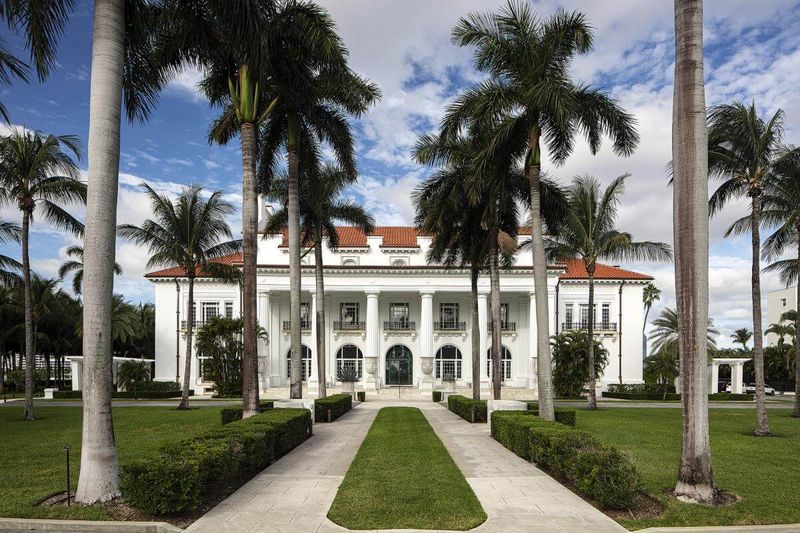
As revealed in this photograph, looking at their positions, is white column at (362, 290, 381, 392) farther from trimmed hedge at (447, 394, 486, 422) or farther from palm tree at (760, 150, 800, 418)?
palm tree at (760, 150, 800, 418)

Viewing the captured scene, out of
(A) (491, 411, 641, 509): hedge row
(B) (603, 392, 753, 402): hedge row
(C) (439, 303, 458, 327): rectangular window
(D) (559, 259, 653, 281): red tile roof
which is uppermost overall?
(D) (559, 259, 653, 281): red tile roof

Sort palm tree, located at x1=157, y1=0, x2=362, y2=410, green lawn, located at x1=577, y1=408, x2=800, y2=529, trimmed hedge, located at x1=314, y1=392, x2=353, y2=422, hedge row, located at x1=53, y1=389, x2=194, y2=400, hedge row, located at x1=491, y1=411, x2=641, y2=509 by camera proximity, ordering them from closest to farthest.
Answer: green lawn, located at x1=577, y1=408, x2=800, y2=529
hedge row, located at x1=491, y1=411, x2=641, y2=509
palm tree, located at x1=157, y1=0, x2=362, y2=410
trimmed hedge, located at x1=314, y1=392, x2=353, y2=422
hedge row, located at x1=53, y1=389, x2=194, y2=400

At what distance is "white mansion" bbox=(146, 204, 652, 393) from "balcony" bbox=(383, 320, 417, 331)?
0.28ft

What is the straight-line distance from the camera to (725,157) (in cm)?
1788

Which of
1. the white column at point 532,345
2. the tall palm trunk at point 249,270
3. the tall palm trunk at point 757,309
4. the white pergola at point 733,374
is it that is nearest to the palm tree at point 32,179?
the tall palm trunk at point 249,270

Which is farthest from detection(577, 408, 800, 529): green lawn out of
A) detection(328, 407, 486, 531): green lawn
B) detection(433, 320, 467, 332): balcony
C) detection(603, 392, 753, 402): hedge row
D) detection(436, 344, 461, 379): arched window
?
detection(433, 320, 467, 332): balcony

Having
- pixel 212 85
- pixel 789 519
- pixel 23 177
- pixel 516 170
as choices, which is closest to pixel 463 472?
pixel 789 519

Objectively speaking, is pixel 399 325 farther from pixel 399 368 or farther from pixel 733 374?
pixel 733 374

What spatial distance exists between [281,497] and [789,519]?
7353mm

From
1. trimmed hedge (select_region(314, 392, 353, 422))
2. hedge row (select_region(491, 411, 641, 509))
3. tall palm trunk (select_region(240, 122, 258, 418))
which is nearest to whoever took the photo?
hedge row (select_region(491, 411, 641, 509))

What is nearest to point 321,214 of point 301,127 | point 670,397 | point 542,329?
point 301,127

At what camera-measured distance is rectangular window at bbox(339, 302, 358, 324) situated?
48.6m

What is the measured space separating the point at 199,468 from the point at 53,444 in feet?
33.5

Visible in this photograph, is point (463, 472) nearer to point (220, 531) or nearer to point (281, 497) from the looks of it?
point (281, 497)
